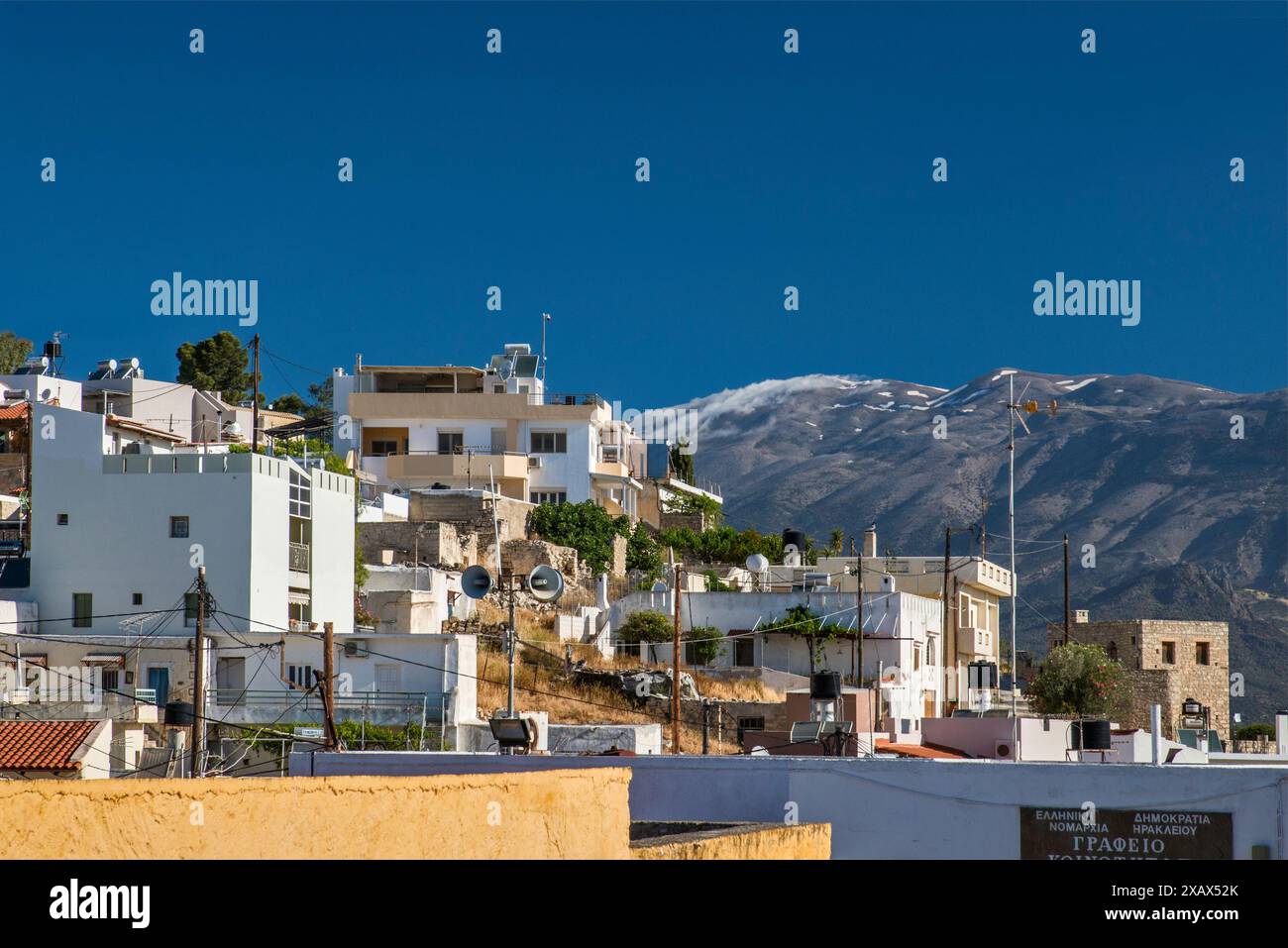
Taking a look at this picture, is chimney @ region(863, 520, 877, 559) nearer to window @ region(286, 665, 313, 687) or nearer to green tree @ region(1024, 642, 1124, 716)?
green tree @ region(1024, 642, 1124, 716)

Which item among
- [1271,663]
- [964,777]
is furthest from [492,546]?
[1271,663]

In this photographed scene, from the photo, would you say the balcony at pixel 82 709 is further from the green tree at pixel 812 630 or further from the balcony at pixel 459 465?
the balcony at pixel 459 465

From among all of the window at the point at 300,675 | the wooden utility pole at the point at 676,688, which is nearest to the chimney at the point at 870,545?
the wooden utility pole at the point at 676,688

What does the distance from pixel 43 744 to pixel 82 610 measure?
981 centimetres

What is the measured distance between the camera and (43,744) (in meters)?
31.9

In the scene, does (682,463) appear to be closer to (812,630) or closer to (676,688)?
(812,630)

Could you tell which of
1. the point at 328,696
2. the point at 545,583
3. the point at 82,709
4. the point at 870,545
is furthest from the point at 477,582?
the point at 870,545

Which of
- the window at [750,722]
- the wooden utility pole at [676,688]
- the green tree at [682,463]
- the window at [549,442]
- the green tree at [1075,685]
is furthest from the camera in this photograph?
the green tree at [682,463]

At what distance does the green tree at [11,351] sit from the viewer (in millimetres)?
91375

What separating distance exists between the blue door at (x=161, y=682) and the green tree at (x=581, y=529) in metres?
21.4

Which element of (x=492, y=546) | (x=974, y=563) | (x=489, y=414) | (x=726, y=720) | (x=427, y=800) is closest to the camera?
(x=427, y=800)
